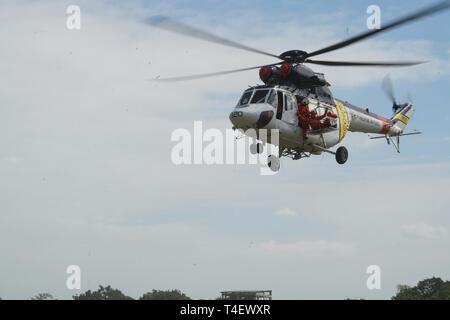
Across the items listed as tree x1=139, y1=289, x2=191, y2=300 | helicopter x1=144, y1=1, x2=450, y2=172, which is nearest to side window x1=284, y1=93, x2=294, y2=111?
helicopter x1=144, y1=1, x2=450, y2=172

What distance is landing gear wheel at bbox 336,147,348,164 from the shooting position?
45.7 metres

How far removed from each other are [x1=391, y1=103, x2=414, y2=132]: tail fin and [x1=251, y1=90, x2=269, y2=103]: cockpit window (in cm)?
1393

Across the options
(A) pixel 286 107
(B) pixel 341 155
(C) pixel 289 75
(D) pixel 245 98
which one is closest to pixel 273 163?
(A) pixel 286 107

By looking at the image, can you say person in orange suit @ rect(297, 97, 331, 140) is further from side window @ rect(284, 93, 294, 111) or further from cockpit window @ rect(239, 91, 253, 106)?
cockpit window @ rect(239, 91, 253, 106)

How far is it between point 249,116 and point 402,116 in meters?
17.3

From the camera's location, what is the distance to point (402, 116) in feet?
176

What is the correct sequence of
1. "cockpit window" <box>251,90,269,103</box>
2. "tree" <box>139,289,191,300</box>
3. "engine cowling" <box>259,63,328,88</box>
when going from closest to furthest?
1. "cockpit window" <box>251,90,269,103</box>
2. "engine cowling" <box>259,63,328,88</box>
3. "tree" <box>139,289,191,300</box>

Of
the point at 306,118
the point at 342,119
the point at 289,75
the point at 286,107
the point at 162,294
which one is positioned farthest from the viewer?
the point at 162,294

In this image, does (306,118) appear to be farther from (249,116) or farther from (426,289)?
(426,289)

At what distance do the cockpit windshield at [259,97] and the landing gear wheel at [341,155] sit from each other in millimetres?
6630
